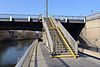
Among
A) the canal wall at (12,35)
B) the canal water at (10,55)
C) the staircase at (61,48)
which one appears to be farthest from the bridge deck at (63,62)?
the canal wall at (12,35)

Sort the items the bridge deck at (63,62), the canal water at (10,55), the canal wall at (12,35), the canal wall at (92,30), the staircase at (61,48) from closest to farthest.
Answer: the bridge deck at (63,62), the staircase at (61,48), the canal water at (10,55), the canal wall at (92,30), the canal wall at (12,35)

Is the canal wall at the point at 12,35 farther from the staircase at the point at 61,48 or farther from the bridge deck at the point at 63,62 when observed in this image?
the bridge deck at the point at 63,62

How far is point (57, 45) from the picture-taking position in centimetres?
1143

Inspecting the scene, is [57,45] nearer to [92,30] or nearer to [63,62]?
[63,62]

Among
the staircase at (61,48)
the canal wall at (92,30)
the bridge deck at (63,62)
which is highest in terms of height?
the canal wall at (92,30)

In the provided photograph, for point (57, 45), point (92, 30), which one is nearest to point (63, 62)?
point (57, 45)

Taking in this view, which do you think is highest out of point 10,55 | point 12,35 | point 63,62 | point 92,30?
point 92,30

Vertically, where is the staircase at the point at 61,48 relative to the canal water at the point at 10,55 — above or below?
above

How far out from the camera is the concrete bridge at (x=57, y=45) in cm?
744

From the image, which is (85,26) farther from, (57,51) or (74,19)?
(57,51)

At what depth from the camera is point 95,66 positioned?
6.77 metres

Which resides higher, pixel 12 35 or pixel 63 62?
pixel 12 35

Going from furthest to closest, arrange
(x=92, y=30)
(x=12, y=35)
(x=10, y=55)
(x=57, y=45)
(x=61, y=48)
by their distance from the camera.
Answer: (x=12, y=35)
(x=10, y=55)
(x=92, y=30)
(x=57, y=45)
(x=61, y=48)

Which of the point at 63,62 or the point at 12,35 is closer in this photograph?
the point at 63,62
